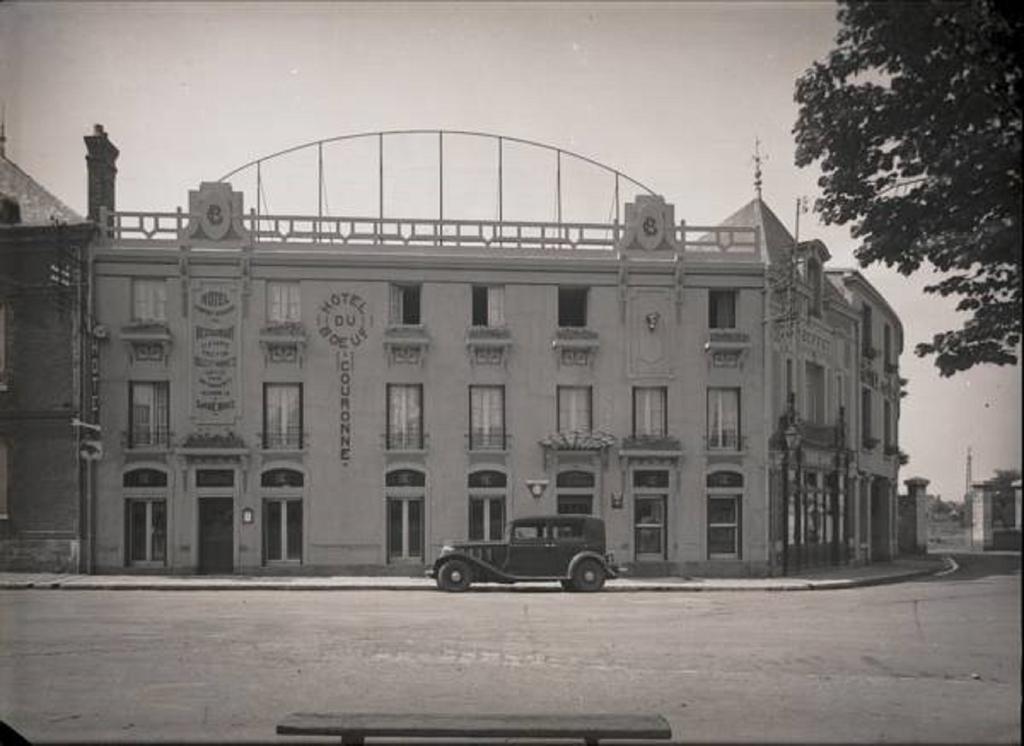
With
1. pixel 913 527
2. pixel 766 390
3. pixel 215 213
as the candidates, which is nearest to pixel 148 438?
pixel 215 213

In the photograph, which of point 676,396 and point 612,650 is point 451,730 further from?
point 676,396

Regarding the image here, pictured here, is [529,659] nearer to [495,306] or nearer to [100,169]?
[495,306]

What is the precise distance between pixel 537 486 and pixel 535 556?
1036 mm

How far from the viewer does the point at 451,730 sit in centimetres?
546

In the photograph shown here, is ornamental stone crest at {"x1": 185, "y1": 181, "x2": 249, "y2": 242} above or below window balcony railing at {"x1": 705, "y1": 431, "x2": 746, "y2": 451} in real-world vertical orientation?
above

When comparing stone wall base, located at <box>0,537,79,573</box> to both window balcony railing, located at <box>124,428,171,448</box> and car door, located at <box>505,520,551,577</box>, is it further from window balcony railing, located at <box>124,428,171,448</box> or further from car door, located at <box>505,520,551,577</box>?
car door, located at <box>505,520,551,577</box>

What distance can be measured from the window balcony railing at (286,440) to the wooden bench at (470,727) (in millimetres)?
3620

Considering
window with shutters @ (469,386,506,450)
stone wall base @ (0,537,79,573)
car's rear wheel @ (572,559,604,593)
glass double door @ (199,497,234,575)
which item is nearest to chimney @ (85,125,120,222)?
glass double door @ (199,497,234,575)

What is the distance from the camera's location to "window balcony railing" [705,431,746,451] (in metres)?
8.73

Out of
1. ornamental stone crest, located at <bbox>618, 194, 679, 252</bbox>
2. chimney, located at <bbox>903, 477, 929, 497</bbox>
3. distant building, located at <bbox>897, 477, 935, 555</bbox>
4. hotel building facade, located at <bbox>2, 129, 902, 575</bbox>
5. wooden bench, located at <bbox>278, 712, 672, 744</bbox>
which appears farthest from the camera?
distant building, located at <bbox>897, 477, 935, 555</bbox>

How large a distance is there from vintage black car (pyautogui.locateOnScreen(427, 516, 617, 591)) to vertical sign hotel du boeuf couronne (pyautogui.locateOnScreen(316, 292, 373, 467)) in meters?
1.36

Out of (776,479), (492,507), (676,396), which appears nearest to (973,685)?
(776,479)

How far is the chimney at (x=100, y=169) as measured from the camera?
303 inches

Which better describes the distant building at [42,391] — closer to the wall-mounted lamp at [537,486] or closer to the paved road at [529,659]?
the paved road at [529,659]
